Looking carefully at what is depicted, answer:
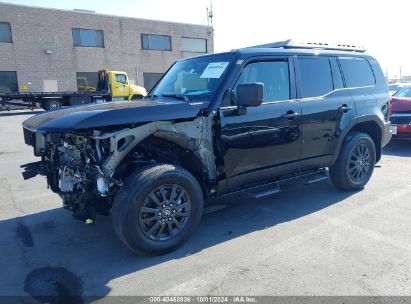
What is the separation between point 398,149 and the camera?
880 cm

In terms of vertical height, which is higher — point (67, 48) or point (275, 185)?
point (67, 48)

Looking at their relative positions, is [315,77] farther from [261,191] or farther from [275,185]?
[261,191]

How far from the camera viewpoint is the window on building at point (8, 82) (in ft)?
84.9

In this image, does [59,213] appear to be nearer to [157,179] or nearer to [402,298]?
[157,179]

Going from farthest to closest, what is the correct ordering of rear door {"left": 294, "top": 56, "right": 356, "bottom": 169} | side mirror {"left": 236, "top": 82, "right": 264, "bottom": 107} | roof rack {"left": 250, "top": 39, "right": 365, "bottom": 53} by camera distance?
roof rack {"left": 250, "top": 39, "right": 365, "bottom": 53} → rear door {"left": 294, "top": 56, "right": 356, "bottom": 169} → side mirror {"left": 236, "top": 82, "right": 264, "bottom": 107}

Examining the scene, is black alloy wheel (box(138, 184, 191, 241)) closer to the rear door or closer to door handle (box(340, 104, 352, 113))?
the rear door

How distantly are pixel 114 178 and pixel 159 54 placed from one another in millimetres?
30865

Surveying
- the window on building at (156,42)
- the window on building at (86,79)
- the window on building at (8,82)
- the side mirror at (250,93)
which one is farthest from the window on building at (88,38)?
the side mirror at (250,93)

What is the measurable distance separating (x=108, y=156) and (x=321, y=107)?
2.87 m

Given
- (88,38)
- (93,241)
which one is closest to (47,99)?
(88,38)

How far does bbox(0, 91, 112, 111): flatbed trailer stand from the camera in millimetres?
20953

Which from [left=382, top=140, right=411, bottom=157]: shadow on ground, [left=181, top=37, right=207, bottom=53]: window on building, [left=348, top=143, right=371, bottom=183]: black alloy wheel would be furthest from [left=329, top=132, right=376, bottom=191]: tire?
[left=181, top=37, right=207, bottom=53]: window on building

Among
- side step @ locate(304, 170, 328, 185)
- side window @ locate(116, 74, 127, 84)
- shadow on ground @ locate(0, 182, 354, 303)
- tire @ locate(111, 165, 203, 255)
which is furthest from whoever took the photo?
side window @ locate(116, 74, 127, 84)

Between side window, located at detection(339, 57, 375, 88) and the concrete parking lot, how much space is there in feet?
5.44
